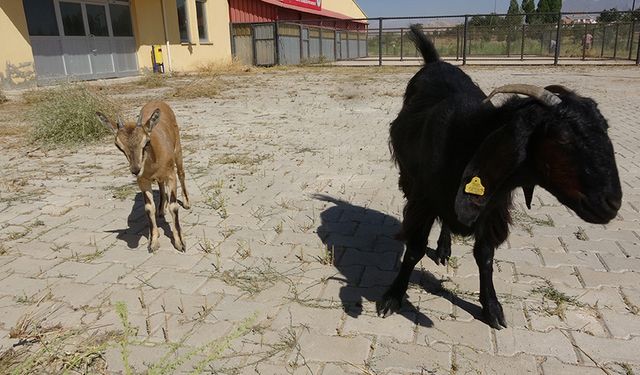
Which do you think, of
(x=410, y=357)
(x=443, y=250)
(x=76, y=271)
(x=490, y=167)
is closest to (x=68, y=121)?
(x=76, y=271)

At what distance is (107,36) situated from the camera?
57.0 ft

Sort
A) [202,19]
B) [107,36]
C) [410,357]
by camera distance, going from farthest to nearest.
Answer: [202,19] < [107,36] < [410,357]

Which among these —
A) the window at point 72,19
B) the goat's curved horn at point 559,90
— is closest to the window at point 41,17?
the window at point 72,19

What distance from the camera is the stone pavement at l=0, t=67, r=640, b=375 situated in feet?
8.70

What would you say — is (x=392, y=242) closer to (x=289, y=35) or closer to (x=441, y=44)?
(x=289, y=35)

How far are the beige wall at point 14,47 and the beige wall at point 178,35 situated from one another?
5173 millimetres

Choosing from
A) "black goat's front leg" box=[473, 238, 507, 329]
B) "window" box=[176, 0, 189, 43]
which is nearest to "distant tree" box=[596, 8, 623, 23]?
"window" box=[176, 0, 189, 43]

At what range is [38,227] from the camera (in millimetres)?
4469

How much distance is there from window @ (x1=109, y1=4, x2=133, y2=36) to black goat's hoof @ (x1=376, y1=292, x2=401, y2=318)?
18090 mm

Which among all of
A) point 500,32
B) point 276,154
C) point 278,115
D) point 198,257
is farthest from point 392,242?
point 500,32

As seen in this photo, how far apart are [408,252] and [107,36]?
1773 centimetres

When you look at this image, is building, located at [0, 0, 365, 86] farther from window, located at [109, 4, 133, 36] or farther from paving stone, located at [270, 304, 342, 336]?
paving stone, located at [270, 304, 342, 336]

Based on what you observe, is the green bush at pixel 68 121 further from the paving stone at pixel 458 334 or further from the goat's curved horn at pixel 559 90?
the goat's curved horn at pixel 559 90

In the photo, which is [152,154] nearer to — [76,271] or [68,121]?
[76,271]
